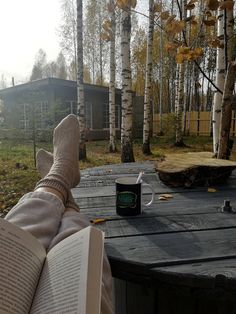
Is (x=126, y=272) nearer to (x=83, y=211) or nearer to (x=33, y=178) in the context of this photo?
(x=83, y=211)

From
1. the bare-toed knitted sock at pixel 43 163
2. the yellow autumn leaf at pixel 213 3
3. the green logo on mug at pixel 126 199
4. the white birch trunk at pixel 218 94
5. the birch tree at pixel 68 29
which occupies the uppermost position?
the birch tree at pixel 68 29

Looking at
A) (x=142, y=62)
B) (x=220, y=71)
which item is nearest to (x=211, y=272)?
(x=220, y=71)

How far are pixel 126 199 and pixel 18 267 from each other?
0.51 m

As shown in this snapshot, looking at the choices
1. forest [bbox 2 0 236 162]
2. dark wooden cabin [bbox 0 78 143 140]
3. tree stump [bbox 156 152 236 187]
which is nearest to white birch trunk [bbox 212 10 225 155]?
forest [bbox 2 0 236 162]

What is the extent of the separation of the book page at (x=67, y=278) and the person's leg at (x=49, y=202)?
4.2 inches

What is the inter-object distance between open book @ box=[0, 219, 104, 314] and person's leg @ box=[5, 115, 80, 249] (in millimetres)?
99

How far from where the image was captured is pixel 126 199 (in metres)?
1.09

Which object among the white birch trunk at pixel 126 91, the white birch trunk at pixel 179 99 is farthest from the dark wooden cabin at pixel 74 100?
the white birch trunk at pixel 126 91

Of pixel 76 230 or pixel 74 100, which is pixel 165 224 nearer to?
pixel 76 230

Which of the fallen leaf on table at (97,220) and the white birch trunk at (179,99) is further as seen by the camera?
the white birch trunk at (179,99)

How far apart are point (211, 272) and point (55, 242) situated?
0.44 metres

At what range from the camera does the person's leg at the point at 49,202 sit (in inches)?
33.9

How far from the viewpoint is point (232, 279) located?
66 centimetres

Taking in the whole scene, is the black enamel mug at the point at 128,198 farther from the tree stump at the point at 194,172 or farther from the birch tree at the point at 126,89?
the birch tree at the point at 126,89
